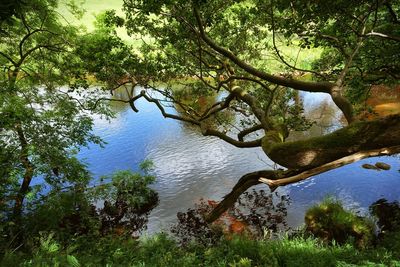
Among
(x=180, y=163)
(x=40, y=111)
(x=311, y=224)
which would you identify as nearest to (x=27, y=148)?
(x=40, y=111)

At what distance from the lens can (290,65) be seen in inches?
340

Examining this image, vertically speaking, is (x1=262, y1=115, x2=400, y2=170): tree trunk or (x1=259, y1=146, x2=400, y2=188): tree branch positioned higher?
(x1=262, y1=115, x2=400, y2=170): tree trunk

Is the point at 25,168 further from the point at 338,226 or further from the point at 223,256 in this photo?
the point at 338,226

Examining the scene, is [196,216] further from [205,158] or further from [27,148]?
[27,148]

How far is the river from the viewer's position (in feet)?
39.8

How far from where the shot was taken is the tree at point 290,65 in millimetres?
3898

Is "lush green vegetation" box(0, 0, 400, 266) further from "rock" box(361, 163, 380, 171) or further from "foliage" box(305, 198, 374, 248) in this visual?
"rock" box(361, 163, 380, 171)

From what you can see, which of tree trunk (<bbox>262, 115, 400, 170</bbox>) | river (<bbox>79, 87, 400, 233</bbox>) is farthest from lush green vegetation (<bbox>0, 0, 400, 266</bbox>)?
river (<bbox>79, 87, 400, 233</bbox>)

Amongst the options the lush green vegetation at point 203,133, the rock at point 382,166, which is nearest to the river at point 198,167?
the rock at point 382,166

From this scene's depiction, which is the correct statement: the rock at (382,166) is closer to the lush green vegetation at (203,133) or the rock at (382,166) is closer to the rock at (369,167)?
the rock at (369,167)

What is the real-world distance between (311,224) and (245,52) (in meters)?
6.02

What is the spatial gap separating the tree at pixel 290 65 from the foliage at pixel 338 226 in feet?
8.70

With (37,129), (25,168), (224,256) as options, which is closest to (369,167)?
(224,256)

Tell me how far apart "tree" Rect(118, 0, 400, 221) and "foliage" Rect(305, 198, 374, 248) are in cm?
265
